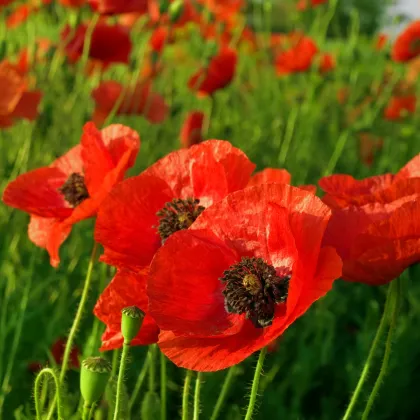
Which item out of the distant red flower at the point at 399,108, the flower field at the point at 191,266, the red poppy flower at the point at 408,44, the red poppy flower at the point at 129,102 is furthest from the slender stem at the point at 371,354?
the distant red flower at the point at 399,108

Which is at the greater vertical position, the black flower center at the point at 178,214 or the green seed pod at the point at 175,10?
the black flower center at the point at 178,214

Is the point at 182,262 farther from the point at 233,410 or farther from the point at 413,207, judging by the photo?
the point at 233,410

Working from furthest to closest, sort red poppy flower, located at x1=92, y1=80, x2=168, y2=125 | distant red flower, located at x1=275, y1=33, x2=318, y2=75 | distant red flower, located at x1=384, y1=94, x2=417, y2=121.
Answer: distant red flower, located at x1=384, y1=94, x2=417, y2=121 → distant red flower, located at x1=275, y1=33, x2=318, y2=75 → red poppy flower, located at x1=92, y1=80, x2=168, y2=125

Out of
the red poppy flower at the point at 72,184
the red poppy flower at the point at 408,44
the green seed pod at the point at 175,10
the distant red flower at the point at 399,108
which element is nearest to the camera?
the red poppy flower at the point at 72,184

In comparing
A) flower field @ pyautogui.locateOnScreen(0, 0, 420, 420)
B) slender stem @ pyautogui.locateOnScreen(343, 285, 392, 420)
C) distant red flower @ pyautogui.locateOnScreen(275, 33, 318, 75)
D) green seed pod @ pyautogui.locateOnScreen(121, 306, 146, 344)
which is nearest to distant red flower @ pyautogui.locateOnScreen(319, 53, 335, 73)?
distant red flower @ pyautogui.locateOnScreen(275, 33, 318, 75)

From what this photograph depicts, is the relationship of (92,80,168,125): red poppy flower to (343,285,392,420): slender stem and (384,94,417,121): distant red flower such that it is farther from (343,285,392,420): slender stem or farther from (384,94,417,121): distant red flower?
(343,285,392,420): slender stem

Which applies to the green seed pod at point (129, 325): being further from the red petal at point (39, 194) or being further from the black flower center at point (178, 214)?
the red petal at point (39, 194)
